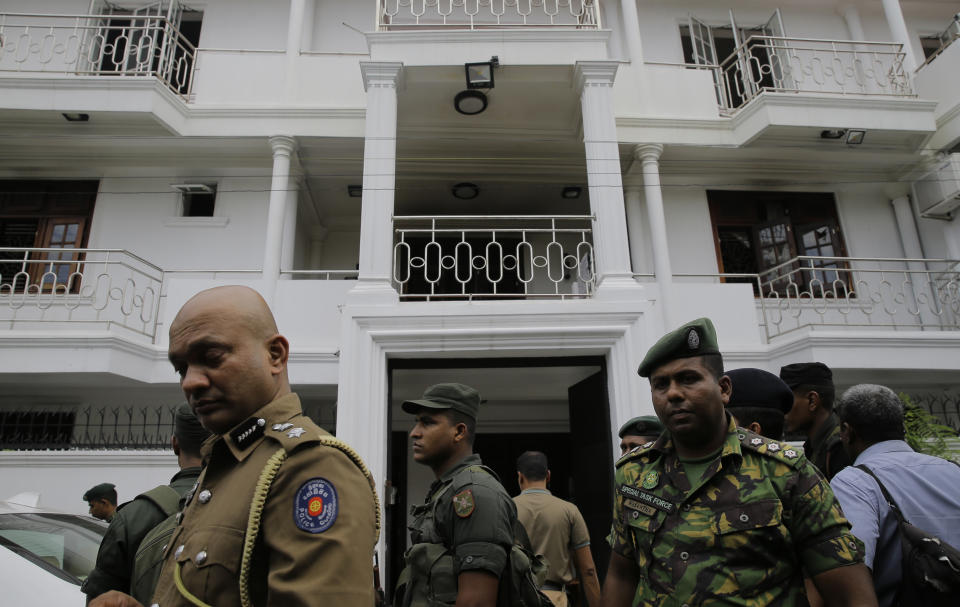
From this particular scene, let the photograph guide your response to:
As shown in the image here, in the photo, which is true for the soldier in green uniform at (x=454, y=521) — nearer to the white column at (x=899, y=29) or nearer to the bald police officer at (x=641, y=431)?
the bald police officer at (x=641, y=431)

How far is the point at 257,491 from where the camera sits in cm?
131

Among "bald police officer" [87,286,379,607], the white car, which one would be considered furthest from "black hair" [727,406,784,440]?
the white car

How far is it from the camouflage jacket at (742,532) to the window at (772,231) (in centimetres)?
842

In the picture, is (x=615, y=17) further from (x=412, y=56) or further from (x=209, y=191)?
(x=209, y=191)

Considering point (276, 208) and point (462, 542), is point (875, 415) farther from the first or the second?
point (276, 208)

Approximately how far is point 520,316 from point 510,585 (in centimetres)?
400

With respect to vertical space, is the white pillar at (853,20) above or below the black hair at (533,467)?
above

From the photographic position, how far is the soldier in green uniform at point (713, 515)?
→ 5.74ft

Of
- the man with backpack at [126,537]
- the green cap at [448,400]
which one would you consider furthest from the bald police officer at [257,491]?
the green cap at [448,400]

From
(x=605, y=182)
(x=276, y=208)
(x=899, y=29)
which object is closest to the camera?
(x=605, y=182)

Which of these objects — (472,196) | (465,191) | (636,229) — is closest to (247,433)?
(636,229)

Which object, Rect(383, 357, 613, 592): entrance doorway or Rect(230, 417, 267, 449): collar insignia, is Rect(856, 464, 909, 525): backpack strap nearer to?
Rect(230, 417, 267, 449): collar insignia

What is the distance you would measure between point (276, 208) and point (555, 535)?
6.12 meters

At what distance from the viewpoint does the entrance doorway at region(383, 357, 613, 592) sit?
636 centimetres
